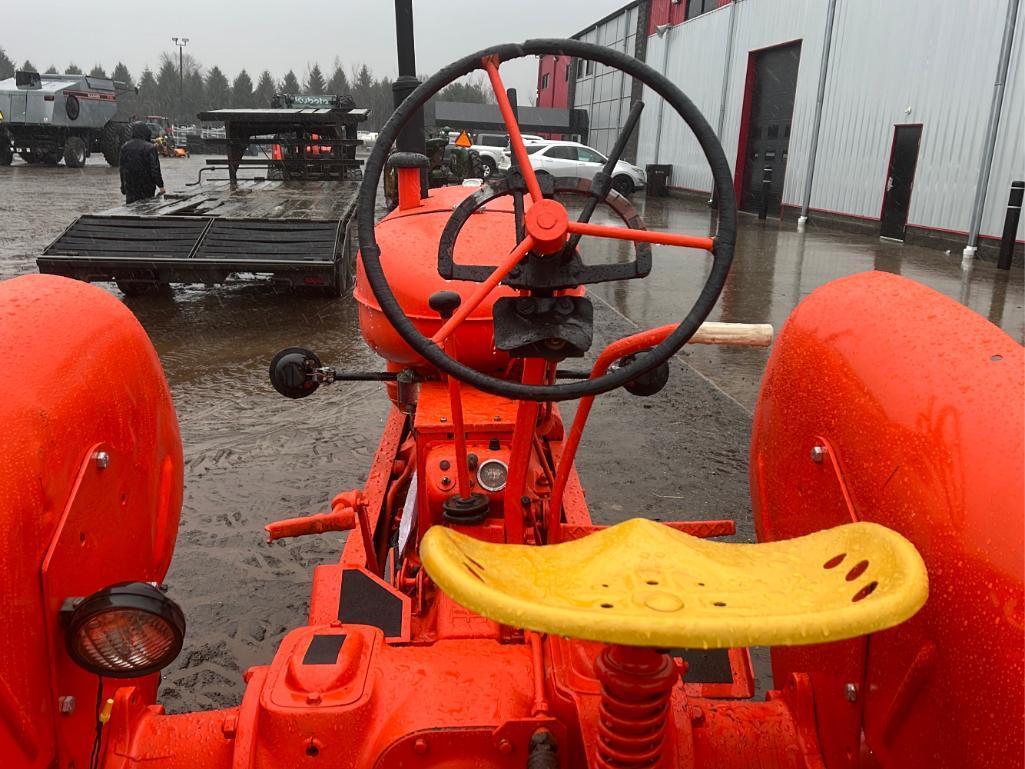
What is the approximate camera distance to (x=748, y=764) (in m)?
1.37

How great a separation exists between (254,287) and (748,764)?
7.90m

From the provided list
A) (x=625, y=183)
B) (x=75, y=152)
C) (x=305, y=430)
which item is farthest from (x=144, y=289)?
(x=75, y=152)

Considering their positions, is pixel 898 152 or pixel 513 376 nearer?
pixel 513 376

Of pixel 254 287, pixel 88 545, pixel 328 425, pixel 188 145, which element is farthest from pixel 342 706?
pixel 188 145

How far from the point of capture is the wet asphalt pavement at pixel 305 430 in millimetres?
2934

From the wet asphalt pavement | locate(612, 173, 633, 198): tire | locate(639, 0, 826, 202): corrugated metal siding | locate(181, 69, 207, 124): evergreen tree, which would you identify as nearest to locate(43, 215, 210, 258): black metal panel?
the wet asphalt pavement

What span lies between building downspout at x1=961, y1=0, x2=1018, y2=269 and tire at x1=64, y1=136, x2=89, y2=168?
23.1m

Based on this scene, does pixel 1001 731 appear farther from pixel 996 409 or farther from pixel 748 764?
pixel 748 764

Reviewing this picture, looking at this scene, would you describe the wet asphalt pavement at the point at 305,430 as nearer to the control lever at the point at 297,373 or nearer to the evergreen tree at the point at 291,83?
the control lever at the point at 297,373

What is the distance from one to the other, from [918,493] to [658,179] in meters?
20.3

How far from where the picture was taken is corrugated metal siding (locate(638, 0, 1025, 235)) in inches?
408

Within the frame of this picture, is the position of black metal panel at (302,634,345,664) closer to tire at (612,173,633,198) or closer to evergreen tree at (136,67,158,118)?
tire at (612,173,633,198)

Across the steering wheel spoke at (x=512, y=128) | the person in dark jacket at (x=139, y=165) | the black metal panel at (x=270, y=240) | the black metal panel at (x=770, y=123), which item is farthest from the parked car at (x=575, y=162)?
the steering wheel spoke at (x=512, y=128)

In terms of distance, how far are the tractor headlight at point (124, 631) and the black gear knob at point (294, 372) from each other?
1.08 metres
